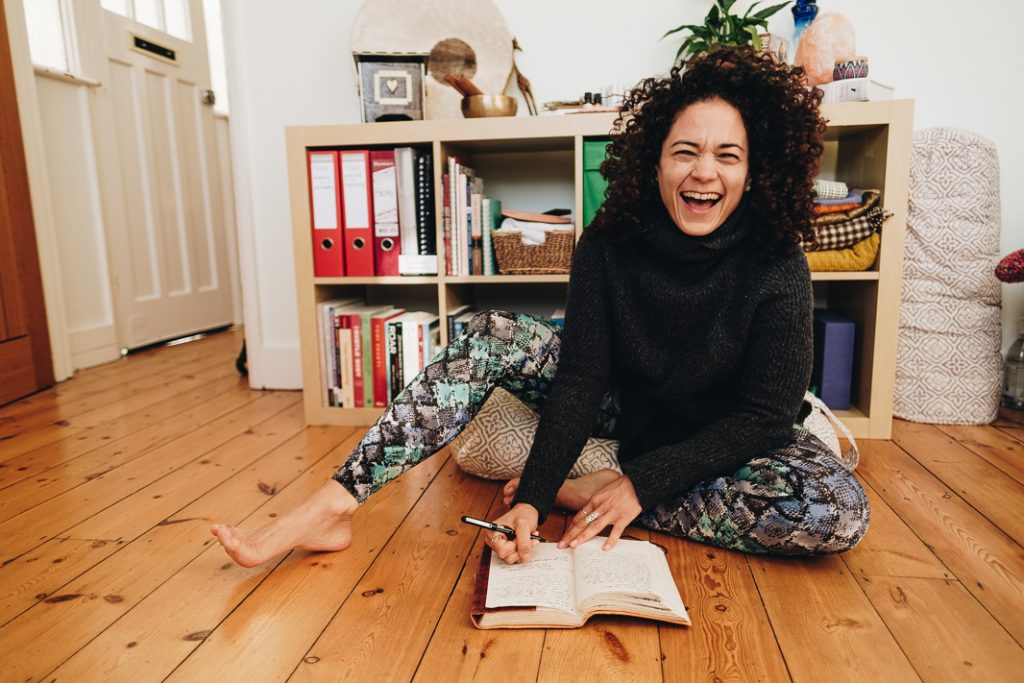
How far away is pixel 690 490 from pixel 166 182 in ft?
10.3

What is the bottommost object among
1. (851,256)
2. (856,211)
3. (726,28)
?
(851,256)

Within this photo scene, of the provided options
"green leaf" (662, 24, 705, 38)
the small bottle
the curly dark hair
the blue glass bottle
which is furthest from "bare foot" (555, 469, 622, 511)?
the small bottle

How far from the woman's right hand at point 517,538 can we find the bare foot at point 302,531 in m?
0.29

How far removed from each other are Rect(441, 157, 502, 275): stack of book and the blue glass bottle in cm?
98

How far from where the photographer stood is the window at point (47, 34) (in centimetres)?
257

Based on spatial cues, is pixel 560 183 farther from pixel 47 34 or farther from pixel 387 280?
pixel 47 34

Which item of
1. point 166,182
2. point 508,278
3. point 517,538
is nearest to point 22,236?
point 166,182

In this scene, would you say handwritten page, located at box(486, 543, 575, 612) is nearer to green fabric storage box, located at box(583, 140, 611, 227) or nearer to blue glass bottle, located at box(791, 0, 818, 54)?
green fabric storage box, located at box(583, 140, 611, 227)

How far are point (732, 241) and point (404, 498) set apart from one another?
0.85 meters

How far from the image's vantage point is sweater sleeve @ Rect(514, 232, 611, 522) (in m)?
1.10

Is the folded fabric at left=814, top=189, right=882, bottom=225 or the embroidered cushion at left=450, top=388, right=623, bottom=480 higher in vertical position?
the folded fabric at left=814, top=189, right=882, bottom=225

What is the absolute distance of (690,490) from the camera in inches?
48.0

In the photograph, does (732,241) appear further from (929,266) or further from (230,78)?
(230,78)

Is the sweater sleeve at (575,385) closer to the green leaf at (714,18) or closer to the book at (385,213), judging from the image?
the book at (385,213)
